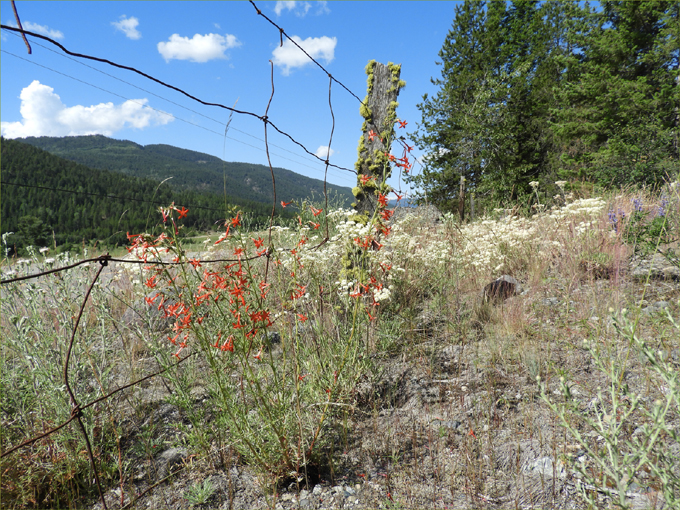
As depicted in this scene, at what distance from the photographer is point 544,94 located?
57.1 ft

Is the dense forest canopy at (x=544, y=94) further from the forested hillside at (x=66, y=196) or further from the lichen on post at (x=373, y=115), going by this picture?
the forested hillside at (x=66, y=196)

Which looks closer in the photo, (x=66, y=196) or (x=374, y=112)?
(x=374, y=112)

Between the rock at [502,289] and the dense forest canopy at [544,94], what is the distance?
9.70 meters

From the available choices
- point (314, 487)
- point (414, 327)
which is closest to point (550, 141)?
point (414, 327)

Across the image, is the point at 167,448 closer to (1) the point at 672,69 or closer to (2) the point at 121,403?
(2) the point at 121,403

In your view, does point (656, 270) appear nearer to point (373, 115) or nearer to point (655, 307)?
point (655, 307)

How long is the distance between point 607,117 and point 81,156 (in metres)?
198

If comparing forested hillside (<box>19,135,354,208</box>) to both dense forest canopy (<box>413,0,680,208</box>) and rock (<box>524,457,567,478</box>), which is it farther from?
rock (<box>524,457,567,478</box>)

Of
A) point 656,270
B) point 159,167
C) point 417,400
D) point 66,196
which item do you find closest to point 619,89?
point 656,270

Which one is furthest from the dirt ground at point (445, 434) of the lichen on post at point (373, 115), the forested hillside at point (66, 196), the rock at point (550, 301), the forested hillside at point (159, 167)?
the forested hillside at point (159, 167)

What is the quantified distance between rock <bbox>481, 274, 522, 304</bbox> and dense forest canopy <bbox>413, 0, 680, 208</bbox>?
31.8ft

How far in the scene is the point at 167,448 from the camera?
6.93 ft

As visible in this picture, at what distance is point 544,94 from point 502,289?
18201 millimetres

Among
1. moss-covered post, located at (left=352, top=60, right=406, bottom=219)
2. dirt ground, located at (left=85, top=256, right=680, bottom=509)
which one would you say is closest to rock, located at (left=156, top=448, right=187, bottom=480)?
dirt ground, located at (left=85, top=256, right=680, bottom=509)
